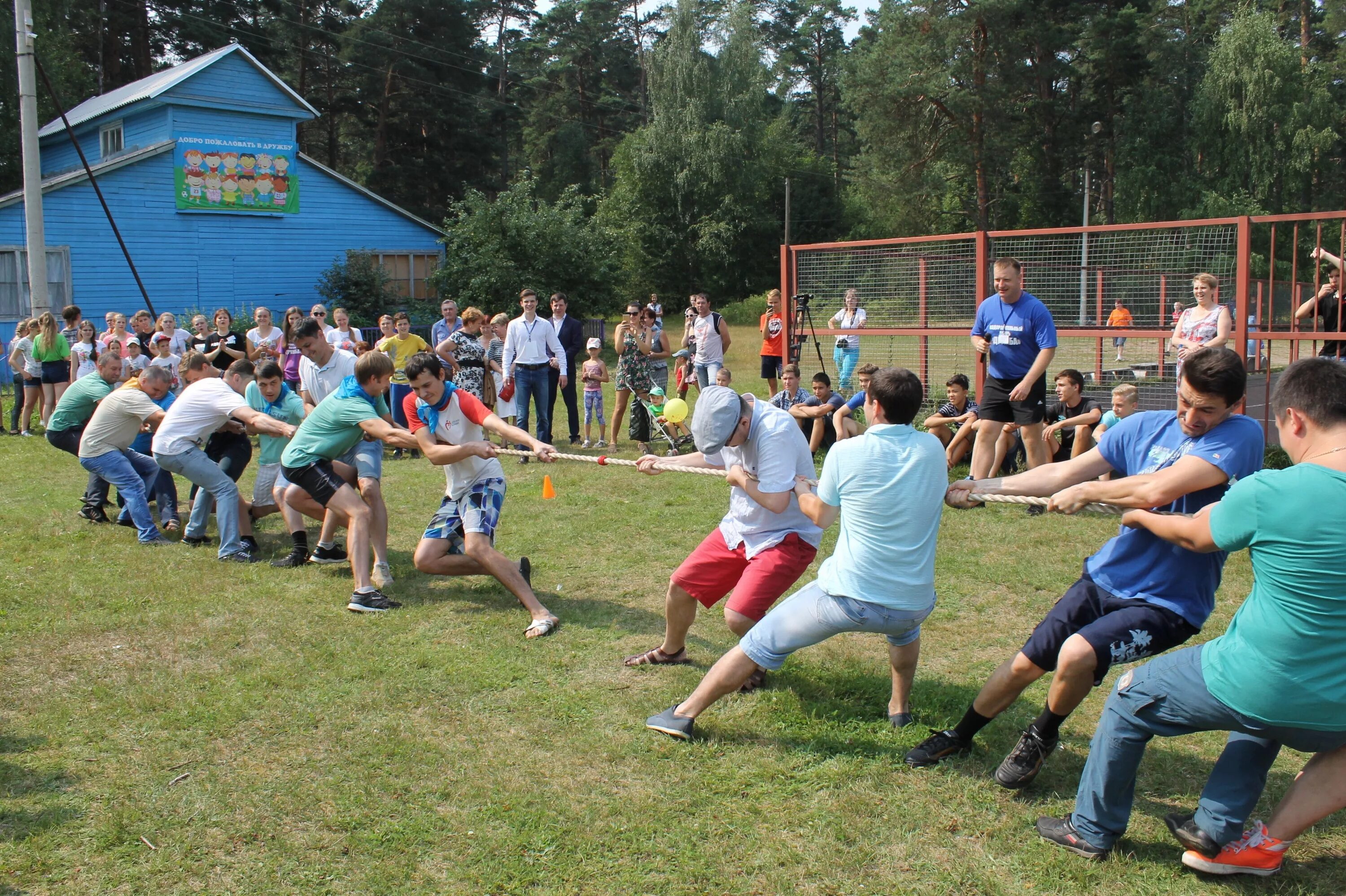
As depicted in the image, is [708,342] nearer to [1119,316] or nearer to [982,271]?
[982,271]

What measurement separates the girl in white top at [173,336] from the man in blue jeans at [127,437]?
508 cm

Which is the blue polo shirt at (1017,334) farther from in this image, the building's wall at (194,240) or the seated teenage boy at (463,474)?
the building's wall at (194,240)

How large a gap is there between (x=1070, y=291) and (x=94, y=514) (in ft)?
47.1

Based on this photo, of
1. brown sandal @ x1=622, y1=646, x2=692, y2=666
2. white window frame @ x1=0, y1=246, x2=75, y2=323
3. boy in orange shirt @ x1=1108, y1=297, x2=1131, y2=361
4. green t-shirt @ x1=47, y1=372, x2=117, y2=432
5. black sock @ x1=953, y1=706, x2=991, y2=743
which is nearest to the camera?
black sock @ x1=953, y1=706, x2=991, y2=743

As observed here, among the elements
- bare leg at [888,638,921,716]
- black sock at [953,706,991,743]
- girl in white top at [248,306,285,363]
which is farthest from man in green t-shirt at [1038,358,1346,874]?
girl in white top at [248,306,285,363]

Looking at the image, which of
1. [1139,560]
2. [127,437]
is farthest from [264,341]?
[1139,560]

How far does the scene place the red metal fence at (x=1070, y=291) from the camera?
34.1 ft

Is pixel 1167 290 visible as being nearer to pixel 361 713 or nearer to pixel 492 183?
pixel 361 713

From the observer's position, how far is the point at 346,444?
684cm

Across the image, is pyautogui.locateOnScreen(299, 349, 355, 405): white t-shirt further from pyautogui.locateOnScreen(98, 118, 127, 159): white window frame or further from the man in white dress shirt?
pyautogui.locateOnScreen(98, 118, 127, 159): white window frame

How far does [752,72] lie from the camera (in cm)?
4297

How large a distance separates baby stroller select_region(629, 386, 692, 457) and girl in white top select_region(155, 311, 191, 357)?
20.0 feet

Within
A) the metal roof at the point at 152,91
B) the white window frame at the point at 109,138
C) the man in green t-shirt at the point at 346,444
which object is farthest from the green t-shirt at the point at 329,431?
the white window frame at the point at 109,138

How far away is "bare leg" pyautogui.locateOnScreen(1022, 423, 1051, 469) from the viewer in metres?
8.52
